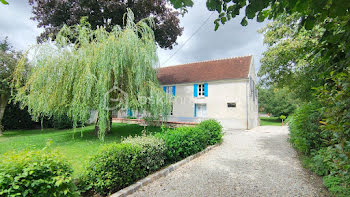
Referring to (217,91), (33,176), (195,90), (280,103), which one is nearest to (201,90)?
(195,90)

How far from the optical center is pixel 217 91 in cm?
1468

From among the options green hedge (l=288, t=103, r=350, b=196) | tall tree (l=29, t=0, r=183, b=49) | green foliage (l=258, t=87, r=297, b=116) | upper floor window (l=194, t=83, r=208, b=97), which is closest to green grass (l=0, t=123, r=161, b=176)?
green hedge (l=288, t=103, r=350, b=196)

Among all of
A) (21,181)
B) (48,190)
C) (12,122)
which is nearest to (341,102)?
(48,190)

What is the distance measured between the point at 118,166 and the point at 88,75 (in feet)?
13.8

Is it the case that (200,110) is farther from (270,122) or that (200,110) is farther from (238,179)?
(270,122)

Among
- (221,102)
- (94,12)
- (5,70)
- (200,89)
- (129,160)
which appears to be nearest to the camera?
(129,160)

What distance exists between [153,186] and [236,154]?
153 inches

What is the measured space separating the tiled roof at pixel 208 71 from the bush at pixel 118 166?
1061 centimetres

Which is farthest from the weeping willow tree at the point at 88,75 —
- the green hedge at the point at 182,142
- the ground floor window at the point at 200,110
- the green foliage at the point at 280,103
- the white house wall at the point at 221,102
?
the green foliage at the point at 280,103

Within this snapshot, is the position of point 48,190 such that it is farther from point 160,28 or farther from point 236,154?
point 160,28

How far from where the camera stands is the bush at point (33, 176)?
6.17 feet

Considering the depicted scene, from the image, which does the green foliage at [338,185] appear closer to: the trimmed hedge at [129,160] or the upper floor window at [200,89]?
the trimmed hedge at [129,160]

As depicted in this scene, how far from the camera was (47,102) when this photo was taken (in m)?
6.65

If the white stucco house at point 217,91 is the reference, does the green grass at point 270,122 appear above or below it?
below
